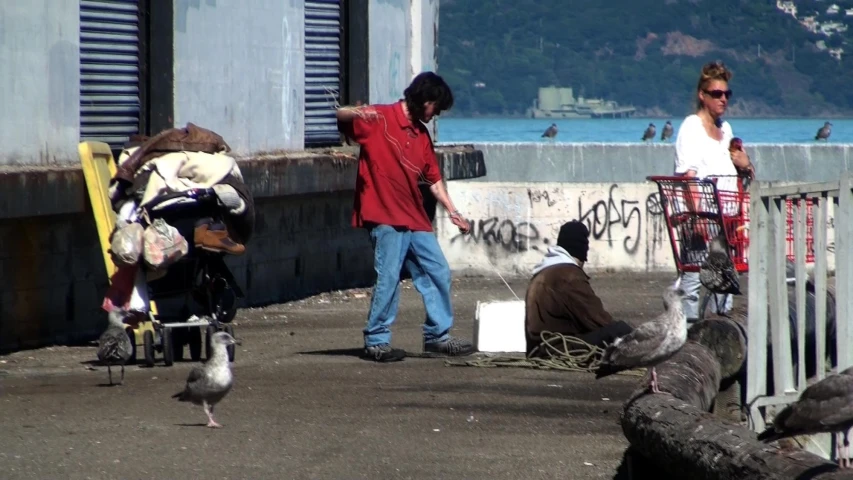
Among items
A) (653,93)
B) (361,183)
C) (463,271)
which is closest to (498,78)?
(653,93)

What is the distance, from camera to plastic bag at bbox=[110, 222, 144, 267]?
34.7 feet

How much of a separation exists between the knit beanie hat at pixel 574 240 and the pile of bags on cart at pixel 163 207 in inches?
86.0

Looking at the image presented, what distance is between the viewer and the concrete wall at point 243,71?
14.3 meters

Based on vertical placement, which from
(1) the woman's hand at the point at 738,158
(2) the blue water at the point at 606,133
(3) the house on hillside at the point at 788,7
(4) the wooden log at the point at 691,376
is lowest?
(4) the wooden log at the point at 691,376

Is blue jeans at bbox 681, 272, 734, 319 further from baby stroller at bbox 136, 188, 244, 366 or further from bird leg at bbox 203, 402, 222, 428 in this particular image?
bird leg at bbox 203, 402, 222, 428

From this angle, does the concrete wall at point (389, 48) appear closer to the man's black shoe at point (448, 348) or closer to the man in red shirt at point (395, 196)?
the man in red shirt at point (395, 196)

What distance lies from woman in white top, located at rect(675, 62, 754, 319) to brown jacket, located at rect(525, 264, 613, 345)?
0.67 m

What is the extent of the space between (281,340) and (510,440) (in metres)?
4.79

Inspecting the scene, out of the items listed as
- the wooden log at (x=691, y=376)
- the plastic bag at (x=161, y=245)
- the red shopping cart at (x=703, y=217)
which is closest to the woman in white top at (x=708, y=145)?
the red shopping cart at (x=703, y=217)

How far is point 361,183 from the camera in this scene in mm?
11359

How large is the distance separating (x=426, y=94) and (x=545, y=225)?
8.36 meters

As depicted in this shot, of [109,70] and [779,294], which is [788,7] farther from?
[779,294]

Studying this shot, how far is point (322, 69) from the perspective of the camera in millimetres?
16891

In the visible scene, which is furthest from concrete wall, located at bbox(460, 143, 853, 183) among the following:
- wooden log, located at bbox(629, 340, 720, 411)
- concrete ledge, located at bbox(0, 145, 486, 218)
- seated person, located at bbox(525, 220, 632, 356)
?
wooden log, located at bbox(629, 340, 720, 411)
